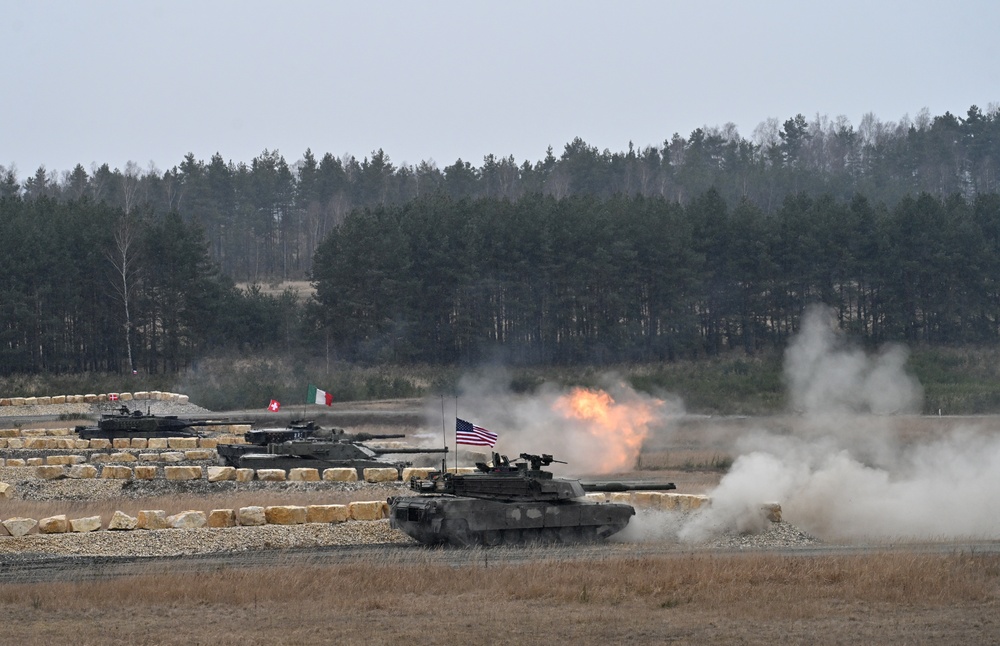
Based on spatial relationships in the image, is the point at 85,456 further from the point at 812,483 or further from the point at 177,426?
the point at 812,483

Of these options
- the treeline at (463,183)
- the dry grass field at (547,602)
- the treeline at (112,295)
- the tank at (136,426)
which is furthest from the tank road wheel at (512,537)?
the treeline at (463,183)

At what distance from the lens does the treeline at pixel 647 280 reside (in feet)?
273

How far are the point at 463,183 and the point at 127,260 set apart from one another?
61.1 meters

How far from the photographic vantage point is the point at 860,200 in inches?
3410

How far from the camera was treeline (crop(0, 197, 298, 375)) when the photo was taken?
8575 centimetres

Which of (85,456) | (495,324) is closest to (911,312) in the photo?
(495,324)

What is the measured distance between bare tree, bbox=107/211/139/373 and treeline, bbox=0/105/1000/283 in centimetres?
4652

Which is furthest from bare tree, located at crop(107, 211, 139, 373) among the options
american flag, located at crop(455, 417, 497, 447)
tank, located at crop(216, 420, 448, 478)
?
american flag, located at crop(455, 417, 497, 447)

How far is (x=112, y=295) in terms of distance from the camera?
88.9 meters

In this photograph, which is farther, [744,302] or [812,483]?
[744,302]

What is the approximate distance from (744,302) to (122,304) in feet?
148

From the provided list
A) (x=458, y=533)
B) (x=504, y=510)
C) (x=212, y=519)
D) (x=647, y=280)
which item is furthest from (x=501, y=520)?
(x=647, y=280)

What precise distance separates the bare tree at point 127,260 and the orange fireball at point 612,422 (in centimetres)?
4989

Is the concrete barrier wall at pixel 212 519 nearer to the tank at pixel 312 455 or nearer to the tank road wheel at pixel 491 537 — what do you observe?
the tank road wheel at pixel 491 537
